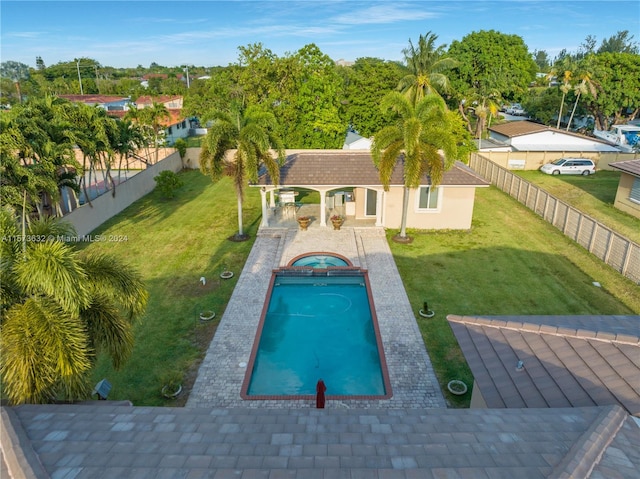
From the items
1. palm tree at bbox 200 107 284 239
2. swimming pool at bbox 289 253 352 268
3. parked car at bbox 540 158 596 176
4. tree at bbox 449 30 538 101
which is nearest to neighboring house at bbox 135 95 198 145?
palm tree at bbox 200 107 284 239

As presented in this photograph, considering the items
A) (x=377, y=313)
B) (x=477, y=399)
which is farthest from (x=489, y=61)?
(x=477, y=399)

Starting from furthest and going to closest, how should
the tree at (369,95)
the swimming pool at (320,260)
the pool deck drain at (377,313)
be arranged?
the tree at (369,95) < the swimming pool at (320,260) < the pool deck drain at (377,313)

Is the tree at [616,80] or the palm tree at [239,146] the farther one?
the tree at [616,80]

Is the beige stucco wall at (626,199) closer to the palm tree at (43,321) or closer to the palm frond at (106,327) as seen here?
the palm frond at (106,327)

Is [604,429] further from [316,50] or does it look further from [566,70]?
[566,70]

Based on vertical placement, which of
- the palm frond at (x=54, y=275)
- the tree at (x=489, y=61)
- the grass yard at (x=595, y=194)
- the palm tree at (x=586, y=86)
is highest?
the tree at (x=489, y=61)

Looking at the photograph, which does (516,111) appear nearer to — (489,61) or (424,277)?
(489,61)

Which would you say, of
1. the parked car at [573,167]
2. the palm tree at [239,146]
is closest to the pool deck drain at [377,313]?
the palm tree at [239,146]

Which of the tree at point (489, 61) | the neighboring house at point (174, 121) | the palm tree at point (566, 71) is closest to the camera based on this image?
the palm tree at point (566, 71)
